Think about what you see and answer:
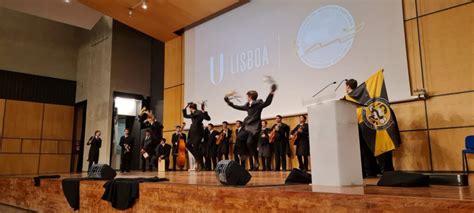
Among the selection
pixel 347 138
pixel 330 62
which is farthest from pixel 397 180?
pixel 330 62

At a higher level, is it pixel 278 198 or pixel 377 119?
pixel 377 119

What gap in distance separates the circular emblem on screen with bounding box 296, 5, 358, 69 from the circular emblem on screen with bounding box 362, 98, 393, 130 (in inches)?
61.3

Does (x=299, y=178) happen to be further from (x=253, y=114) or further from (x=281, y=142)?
(x=281, y=142)

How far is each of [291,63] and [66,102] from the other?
9678 mm

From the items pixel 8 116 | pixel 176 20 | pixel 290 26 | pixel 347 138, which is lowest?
pixel 347 138

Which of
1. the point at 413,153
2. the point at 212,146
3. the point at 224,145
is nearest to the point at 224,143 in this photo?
the point at 224,145

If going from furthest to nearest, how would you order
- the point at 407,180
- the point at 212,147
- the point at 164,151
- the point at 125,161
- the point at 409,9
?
the point at 164,151 → the point at 125,161 → the point at 212,147 → the point at 409,9 → the point at 407,180

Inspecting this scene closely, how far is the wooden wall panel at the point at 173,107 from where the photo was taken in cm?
960

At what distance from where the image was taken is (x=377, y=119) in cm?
483

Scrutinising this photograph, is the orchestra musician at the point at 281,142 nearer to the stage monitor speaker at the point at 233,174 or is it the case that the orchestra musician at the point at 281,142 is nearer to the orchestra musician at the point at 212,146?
the orchestra musician at the point at 212,146

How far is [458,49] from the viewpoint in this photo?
502cm

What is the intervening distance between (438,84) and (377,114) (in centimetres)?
116

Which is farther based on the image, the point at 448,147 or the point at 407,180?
the point at 448,147

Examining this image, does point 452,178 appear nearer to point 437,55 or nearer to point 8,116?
point 437,55
